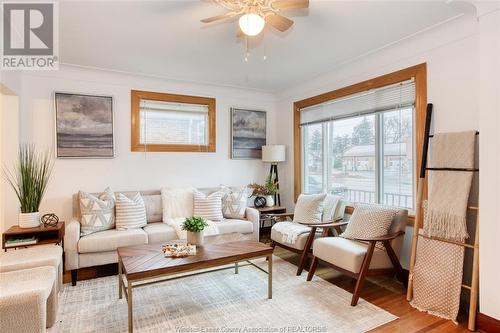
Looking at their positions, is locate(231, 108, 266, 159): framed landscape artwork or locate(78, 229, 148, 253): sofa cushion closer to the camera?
locate(78, 229, 148, 253): sofa cushion

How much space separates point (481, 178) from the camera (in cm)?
224

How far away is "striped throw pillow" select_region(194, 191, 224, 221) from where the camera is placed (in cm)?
399

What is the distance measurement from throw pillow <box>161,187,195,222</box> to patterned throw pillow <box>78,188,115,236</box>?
2.29 feet

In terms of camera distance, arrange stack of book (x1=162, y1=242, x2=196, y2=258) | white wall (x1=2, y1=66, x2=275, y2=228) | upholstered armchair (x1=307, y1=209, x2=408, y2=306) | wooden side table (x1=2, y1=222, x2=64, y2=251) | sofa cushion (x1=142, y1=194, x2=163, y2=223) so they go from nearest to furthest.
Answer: stack of book (x1=162, y1=242, x2=196, y2=258) → upholstered armchair (x1=307, y1=209, x2=408, y2=306) → wooden side table (x1=2, y1=222, x2=64, y2=251) → white wall (x1=2, y1=66, x2=275, y2=228) → sofa cushion (x1=142, y1=194, x2=163, y2=223)

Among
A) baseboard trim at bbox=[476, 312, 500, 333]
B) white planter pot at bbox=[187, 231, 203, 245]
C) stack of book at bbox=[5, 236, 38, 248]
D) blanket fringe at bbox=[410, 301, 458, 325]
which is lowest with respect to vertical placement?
blanket fringe at bbox=[410, 301, 458, 325]

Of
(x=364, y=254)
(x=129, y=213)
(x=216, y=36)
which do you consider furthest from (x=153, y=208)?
(x=364, y=254)

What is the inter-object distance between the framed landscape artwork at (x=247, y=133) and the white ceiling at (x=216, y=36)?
0.92m

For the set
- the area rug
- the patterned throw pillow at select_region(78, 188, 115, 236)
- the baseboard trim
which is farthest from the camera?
the patterned throw pillow at select_region(78, 188, 115, 236)

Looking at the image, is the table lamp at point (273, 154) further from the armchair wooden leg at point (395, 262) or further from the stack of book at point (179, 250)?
the stack of book at point (179, 250)

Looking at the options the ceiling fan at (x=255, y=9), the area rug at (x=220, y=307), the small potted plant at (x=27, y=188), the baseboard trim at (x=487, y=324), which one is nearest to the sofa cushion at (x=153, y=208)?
the area rug at (x=220, y=307)

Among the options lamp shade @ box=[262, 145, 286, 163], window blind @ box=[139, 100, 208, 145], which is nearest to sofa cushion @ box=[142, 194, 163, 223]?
window blind @ box=[139, 100, 208, 145]

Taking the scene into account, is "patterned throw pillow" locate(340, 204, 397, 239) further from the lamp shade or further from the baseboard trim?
the lamp shade

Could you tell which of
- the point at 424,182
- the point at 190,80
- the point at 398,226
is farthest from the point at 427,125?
the point at 190,80

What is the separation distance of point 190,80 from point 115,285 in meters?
3.00
